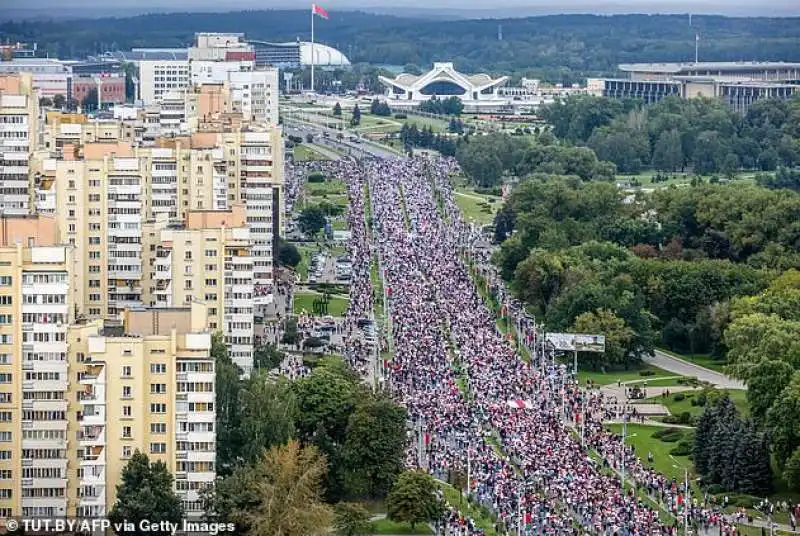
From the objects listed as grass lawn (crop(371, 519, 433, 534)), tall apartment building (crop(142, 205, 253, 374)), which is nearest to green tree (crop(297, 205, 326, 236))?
tall apartment building (crop(142, 205, 253, 374))

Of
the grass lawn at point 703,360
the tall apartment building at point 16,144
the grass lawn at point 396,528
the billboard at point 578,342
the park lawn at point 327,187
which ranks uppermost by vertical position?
the tall apartment building at point 16,144

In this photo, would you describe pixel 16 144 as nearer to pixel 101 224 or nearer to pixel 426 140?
pixel 101 224

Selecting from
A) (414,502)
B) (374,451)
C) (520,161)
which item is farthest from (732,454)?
(520,161)

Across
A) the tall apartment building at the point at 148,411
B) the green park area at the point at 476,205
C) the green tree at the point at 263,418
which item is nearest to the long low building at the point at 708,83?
the green park area at the point at 476,205

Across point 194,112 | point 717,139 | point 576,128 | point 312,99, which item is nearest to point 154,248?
point 194,112

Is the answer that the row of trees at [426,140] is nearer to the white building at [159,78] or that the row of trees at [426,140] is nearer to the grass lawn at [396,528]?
the white building at [159,78]
